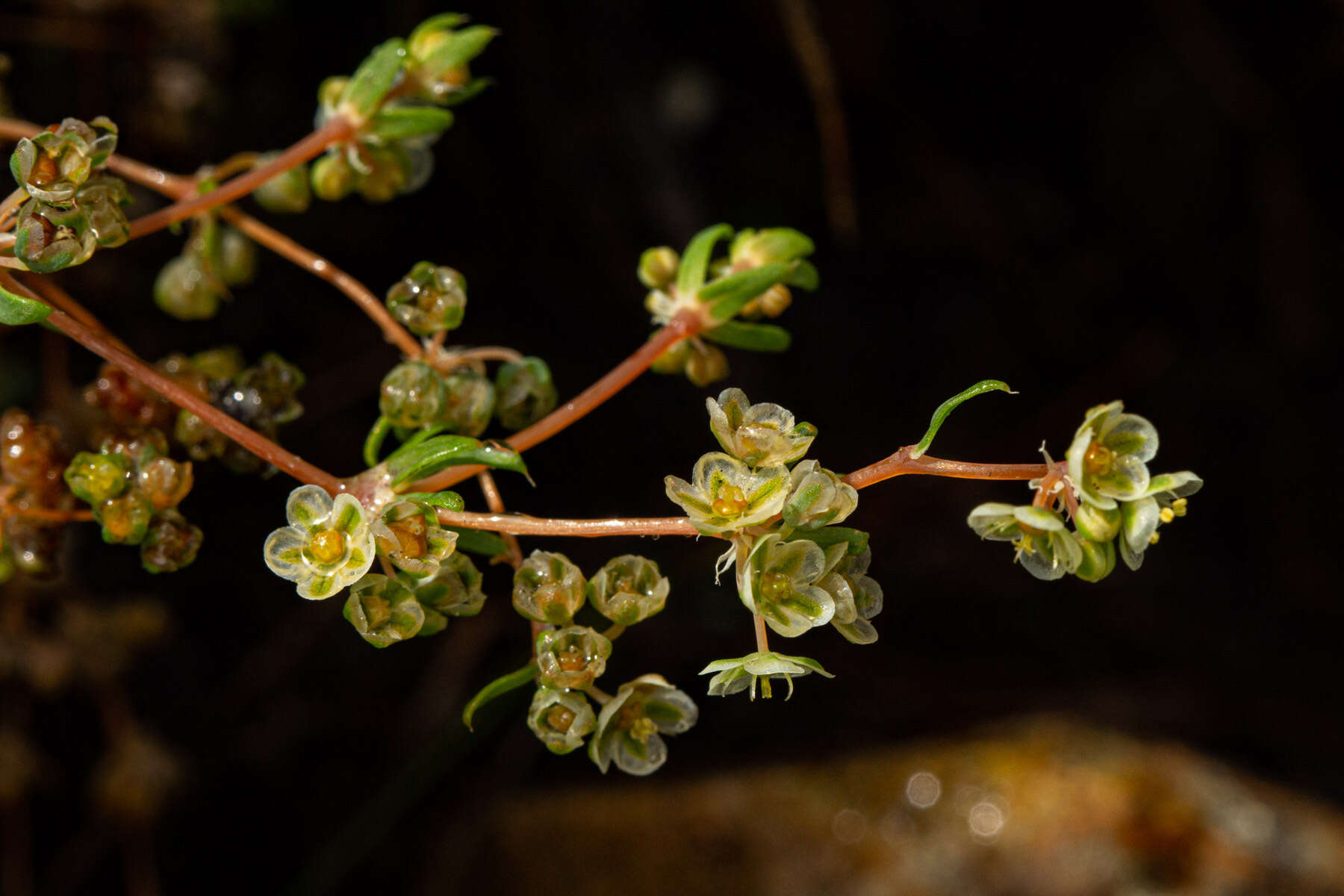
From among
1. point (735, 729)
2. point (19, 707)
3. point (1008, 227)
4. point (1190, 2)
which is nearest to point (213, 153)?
point (19, 707)

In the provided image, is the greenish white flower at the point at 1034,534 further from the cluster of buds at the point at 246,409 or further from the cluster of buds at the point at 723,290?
the cluster of buds at the point at 246,409

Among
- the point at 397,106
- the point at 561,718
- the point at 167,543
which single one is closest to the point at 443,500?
the point at 561,718

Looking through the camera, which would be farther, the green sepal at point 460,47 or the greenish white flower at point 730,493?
the green sepal at point 460,47

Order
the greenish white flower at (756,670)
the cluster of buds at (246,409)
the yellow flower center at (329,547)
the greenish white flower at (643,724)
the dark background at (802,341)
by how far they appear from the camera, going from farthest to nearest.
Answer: the dark background at (802,341)
the cluster of buds at (246,409)
the greenish white flower at (643,724)
the yellow flower center at (329,547)
the greenish white flower at (756,670)

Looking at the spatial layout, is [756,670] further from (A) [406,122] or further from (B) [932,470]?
(A) [406,122]

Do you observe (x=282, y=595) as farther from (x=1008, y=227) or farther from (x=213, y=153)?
(x=1008, y=227)

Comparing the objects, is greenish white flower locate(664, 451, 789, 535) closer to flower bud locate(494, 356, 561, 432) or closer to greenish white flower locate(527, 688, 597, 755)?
greenish white flower locate(527, 688, 597, 755)

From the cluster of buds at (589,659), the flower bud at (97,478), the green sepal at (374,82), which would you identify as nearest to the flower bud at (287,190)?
the green sepal at (374,82)
